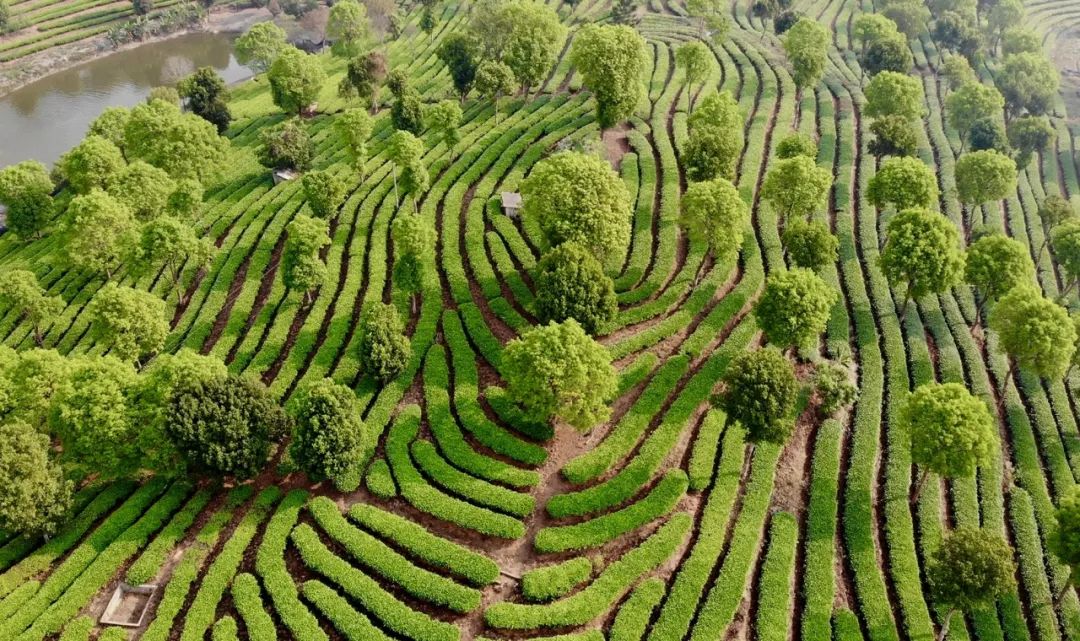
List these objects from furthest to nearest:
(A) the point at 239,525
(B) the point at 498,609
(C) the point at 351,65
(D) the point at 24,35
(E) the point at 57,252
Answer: (D) the point at 24,35
(C) the point at 351,65
(E) the point at 57,252
(A) the point at 239,525
(B) the point at 498,609

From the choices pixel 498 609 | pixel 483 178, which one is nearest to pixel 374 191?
pixel 483 178

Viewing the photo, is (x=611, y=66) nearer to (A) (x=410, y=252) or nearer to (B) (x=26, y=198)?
(A) (x=410, y=252)

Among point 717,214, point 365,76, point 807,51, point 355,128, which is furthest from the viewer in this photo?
point 365,76

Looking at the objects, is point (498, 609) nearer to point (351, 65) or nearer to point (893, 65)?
point (351, 65)

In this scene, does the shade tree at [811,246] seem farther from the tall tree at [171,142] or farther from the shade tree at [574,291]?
the tall tree at [171,142]

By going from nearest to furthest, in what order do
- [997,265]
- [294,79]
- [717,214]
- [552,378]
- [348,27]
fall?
[552,378]
[997,265]
[717,214]
[294,79]
[348,27]

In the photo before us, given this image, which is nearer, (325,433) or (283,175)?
(325,433)

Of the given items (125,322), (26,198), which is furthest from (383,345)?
(26,198)
